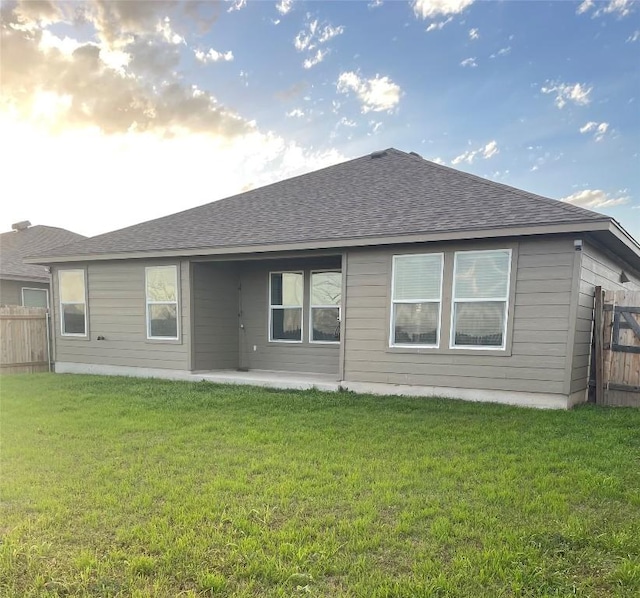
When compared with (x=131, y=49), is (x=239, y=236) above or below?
below

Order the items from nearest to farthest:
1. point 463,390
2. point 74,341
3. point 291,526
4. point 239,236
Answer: point 291,526 < point 463,390 < point 239,236 < point 74,341

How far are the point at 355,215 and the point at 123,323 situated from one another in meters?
5.82

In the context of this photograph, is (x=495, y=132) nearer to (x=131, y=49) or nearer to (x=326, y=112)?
(x=326, y=112)

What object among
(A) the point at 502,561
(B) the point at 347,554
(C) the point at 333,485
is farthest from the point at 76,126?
(A) the point at 502,561

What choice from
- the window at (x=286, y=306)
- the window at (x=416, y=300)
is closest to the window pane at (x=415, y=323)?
the window at (x=416, y=300)

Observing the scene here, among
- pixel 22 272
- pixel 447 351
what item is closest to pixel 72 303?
pixel 22 272

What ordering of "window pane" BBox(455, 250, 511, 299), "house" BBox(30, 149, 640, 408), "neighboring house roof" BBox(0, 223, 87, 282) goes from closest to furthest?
"house" BBox(30, 149, 640, 408)
"window pane" BBox(455, 250, 511, 299)
"neighboring house roof" BBox(0, 223, 87, 282)

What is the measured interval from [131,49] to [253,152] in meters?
3.97

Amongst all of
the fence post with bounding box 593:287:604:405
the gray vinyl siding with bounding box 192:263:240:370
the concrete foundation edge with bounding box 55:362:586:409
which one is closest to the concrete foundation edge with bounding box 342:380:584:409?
the concrete foundation edge with bounding box 55:362:586:409

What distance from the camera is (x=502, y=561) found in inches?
90.7

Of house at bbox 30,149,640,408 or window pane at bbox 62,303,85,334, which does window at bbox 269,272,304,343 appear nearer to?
house at bbox 30,149,640,408

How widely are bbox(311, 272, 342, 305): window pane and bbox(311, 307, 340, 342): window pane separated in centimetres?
17

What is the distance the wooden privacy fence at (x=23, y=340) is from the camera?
10.3 meters

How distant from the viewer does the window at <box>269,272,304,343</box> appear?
29.6 feet
